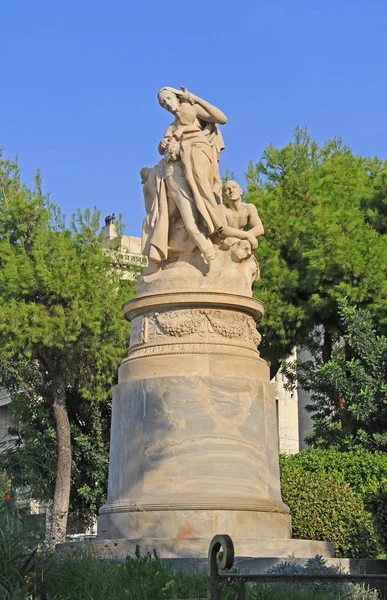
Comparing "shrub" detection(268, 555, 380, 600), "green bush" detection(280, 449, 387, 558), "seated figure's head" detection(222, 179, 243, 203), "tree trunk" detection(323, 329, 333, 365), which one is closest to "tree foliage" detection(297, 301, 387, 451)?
"tree trunk" detection(323, 329, 333, 365)

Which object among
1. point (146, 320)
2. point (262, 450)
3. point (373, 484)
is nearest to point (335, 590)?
point (262, 450)

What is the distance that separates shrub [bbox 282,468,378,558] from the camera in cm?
1412

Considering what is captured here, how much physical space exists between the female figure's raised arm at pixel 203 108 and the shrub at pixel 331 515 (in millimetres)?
6020

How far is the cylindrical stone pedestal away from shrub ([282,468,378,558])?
2856 mm

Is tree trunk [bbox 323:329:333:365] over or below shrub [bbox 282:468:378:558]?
over

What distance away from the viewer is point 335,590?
8289 mm

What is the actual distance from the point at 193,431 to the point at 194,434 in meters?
0.04

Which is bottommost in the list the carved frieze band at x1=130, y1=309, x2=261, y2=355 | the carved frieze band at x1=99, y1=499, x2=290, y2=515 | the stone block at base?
the stone block at base

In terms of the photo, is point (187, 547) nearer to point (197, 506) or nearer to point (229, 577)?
point (197, 506)

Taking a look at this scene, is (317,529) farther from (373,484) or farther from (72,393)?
(72,393)

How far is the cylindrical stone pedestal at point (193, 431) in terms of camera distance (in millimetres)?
10758

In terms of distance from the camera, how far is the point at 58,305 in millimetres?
24250

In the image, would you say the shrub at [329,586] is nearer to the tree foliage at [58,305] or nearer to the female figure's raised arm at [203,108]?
the female figure's raised arm at [203,108]

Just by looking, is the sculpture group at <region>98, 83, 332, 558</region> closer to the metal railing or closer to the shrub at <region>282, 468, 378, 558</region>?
the shrub at <region>282, 468, 378, 558</region>
